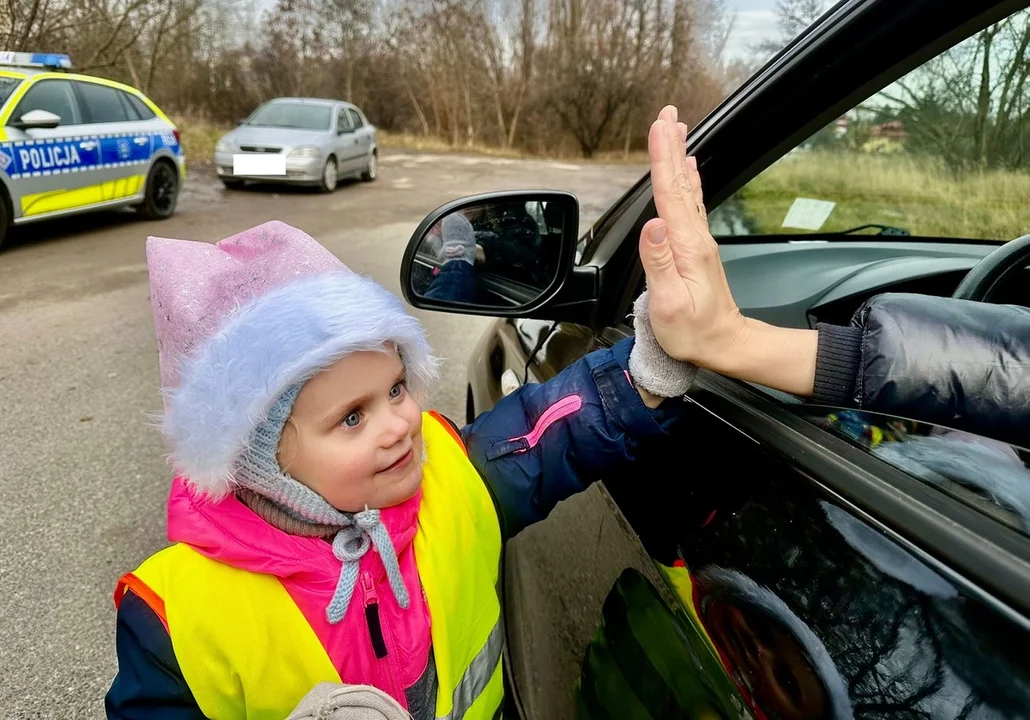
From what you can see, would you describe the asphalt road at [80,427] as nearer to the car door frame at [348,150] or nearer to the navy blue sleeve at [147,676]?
the navy blue sleeve at [147,676]

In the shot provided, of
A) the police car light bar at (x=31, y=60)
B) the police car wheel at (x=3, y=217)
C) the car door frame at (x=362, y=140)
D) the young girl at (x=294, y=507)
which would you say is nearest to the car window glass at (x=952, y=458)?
the young girl at (x=294, y=507)

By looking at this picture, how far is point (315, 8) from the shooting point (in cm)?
2809

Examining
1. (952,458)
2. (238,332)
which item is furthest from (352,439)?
(952,458)

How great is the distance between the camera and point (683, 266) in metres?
1.06

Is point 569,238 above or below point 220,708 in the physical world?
above

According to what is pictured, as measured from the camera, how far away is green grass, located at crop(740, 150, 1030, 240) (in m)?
2.11

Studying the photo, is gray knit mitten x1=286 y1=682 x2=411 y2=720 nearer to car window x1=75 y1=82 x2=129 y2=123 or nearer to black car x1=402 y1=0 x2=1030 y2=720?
black car x1=402 y1=0 x2=1030 y2=720

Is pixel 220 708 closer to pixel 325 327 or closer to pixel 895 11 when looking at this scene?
pixel 325 327

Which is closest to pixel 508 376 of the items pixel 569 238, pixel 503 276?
pixel 503 276

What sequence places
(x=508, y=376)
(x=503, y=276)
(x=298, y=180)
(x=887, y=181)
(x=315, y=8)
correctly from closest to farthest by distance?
1. (x=503, y=276)
2. (x=508, y=376)
3. (x=887, y=181)
4. (x=298, y=180)
5. (x=315, y=8)

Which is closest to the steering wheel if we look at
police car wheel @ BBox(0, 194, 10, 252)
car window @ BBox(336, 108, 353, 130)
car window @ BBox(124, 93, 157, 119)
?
police car wheel @ BBox(0, 194, 10, 252)

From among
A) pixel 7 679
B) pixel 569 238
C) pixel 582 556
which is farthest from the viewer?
pixel 7 679

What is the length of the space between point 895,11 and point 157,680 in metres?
1.32

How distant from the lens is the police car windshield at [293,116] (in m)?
12.3
